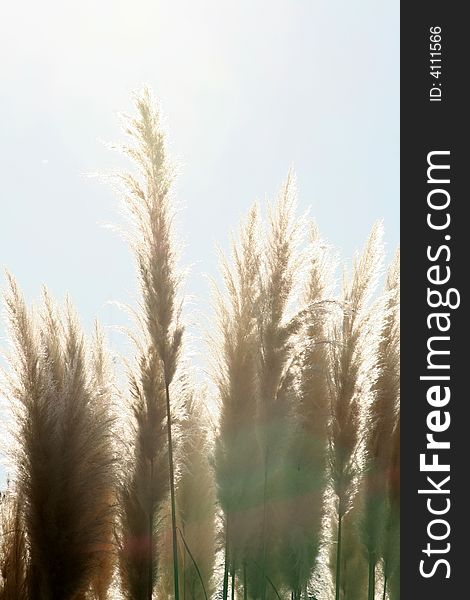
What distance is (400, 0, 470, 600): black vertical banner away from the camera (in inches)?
133

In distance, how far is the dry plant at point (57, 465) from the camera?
309cm

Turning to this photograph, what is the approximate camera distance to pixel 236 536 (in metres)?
3.47

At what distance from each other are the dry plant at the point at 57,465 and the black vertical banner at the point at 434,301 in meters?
1.42

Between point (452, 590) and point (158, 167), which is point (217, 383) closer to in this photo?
point (158, 167)

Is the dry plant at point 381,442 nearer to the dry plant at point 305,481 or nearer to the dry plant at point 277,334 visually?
the dry plant at point 305,481

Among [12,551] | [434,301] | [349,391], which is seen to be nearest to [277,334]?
[349,391]

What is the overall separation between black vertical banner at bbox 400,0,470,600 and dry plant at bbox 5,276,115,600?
1.42 metres

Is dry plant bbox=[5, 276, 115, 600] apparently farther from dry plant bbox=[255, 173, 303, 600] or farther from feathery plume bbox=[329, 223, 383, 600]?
feathery plume bbox=[329, 223, 383, 600]

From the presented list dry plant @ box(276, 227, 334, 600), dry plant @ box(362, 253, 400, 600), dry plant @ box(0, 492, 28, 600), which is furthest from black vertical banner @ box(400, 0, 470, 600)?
dry plant @ box(0, 492, 28, 600)

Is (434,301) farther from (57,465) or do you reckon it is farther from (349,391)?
(57,465)

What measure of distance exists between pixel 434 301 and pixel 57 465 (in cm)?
182

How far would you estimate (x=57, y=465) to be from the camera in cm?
309

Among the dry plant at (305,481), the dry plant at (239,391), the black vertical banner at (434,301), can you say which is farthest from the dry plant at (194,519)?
the black vertical banner at (434,301)

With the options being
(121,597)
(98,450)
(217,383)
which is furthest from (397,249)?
(121,597)
